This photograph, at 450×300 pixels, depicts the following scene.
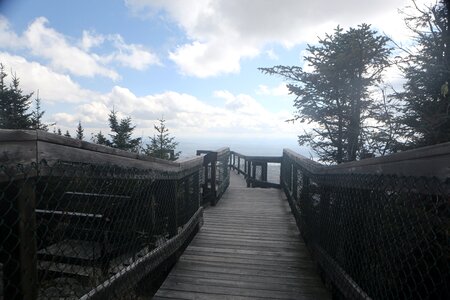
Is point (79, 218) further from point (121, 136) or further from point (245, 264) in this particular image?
point (121, 136)

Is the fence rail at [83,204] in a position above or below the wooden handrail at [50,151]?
below

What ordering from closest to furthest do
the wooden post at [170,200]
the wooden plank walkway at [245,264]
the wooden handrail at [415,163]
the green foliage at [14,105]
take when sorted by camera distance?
the wooden handrail at [415,163] < the wooden plank walkway at [245,264] < the wooden post at [170,200] < the green foliage at [14,105]

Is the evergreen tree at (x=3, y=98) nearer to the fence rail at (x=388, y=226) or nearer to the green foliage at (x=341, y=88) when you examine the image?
the green foliage at (x=341, y=88)

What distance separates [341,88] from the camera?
12.1 m

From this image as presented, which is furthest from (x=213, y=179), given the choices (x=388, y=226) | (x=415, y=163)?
(x=415, y=163)

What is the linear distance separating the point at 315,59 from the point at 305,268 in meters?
10.4

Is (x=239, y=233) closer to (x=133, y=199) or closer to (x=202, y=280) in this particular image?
(x=202, y=280)

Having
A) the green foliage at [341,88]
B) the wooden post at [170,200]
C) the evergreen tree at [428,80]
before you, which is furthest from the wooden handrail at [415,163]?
the green foliage at [341,88]

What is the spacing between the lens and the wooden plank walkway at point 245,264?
3492mm

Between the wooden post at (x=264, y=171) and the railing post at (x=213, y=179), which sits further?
the wooden post at (x=264, y=171)

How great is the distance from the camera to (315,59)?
42.9 feet

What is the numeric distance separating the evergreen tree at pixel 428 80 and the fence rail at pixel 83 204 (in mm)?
4452

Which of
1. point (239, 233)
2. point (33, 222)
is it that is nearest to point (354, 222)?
point (33, 222)

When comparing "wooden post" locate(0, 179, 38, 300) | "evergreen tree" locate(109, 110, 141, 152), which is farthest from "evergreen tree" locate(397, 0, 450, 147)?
"evergreen tree" locate(109, 110, 141, 152)
